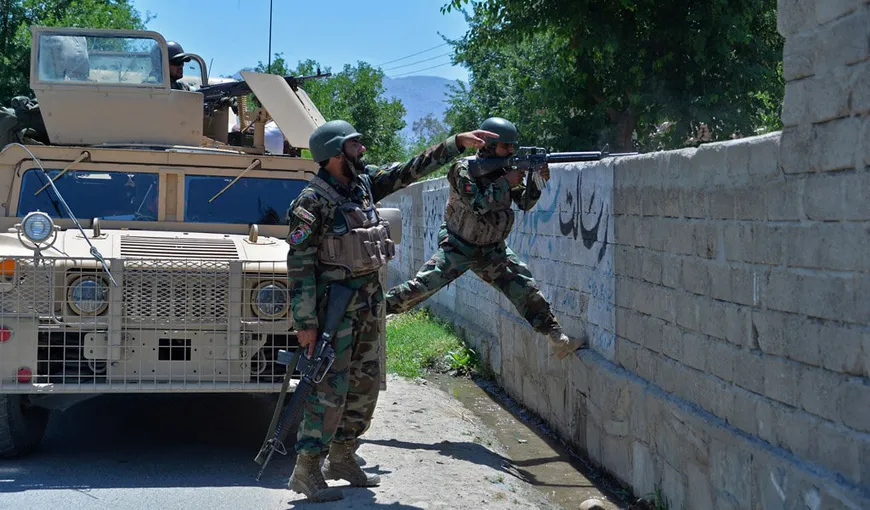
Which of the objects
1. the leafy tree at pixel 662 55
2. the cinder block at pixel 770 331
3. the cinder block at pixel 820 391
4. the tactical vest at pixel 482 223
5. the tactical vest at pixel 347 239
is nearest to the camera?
the cinder block at pixel 820 391

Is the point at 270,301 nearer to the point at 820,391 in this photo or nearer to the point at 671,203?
the point at 671,203

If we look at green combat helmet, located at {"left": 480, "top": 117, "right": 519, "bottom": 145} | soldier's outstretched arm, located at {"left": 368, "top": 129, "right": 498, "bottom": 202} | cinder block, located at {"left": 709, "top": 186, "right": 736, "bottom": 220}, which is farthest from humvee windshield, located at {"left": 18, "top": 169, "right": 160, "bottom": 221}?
cinder block, located at {"left": 709, "top": 186, "right": 736, "bottom": 220}

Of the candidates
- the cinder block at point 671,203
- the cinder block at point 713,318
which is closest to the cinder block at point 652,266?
the cinder block at point 671,203

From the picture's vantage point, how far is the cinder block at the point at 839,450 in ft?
11.2

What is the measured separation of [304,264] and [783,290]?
2.29 metres

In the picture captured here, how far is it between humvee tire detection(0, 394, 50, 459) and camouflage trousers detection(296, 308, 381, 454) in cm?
175

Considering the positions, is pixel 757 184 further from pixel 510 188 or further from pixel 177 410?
pixel 177 410

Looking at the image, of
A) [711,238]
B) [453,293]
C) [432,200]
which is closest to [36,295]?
[711,238]

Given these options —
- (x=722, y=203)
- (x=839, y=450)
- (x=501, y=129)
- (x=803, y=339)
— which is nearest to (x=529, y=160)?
(x=501, y=129)

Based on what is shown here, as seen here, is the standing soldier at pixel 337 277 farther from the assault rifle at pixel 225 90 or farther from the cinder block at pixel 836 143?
the assault rifle at pixel 225 90

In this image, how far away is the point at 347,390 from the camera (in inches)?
206

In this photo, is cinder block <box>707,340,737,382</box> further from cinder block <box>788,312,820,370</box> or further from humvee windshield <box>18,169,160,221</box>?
humvee windshield <box>18,169,160,221</box>

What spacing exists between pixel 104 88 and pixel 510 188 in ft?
9.87

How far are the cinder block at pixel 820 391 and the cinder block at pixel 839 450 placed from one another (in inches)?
1.9
